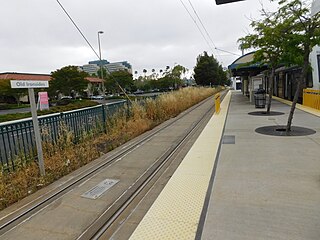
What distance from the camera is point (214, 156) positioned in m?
5.35

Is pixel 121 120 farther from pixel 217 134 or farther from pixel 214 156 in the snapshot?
pixel 214 156

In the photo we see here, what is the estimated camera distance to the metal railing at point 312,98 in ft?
40.3

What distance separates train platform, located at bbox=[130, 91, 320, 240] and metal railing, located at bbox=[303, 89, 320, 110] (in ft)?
26.4

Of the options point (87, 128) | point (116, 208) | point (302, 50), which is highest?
point (302, 50)

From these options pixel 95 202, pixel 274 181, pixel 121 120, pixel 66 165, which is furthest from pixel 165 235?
pixel 121 120

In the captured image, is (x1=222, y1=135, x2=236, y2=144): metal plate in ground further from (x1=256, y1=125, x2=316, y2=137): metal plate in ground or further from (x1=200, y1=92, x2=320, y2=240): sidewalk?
(x1=256, y1=125, x2=316, y2=137): metal plate in ground

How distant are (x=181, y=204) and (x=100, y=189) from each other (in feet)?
5.11

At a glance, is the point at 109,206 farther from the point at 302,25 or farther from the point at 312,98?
the point at 312,98

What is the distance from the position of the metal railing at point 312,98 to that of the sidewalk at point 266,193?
7.94 metres

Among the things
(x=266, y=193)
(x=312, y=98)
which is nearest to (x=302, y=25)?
(x=266, y=193)

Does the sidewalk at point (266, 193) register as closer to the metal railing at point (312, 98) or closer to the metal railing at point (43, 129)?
the metal railing at point (43, 129)

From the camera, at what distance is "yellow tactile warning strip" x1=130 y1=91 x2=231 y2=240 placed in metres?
2.70

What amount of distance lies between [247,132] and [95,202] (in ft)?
18.8

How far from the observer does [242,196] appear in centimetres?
336
